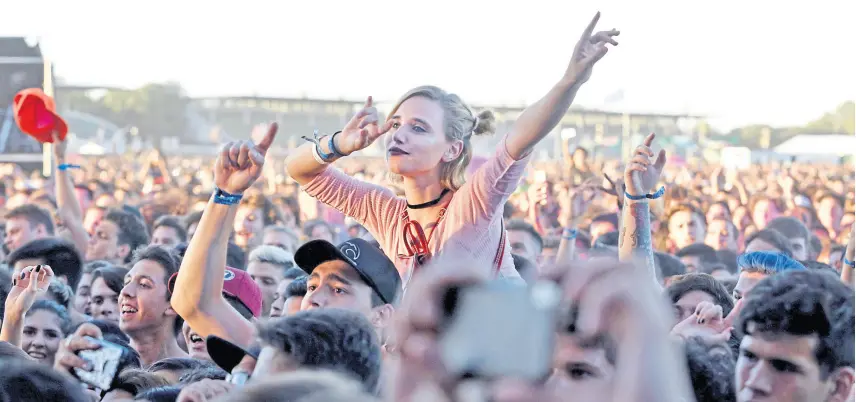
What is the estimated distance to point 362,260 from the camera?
399 cm

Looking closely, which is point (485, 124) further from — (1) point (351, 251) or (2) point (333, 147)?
(1) point (351, 251)

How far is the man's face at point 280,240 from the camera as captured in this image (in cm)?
840

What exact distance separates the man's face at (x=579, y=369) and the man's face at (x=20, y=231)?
7.32 metres

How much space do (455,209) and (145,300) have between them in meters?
2.02

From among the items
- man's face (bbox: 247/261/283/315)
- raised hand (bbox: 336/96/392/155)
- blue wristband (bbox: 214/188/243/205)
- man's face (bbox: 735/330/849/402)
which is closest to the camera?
man's face (bbox: 735/330/849/402)

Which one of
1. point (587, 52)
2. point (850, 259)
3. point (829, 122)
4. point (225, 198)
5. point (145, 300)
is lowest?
point (829, 122)

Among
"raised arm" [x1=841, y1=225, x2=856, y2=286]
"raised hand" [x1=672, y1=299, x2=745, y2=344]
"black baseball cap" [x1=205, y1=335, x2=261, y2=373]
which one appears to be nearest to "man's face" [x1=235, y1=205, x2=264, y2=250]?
"raised arm" [x1=841, y1=225, x2=856, y2=286]

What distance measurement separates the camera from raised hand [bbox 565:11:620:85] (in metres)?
4.04

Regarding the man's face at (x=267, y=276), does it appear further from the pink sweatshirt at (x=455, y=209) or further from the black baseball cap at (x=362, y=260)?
the black baseball cap at (x=362, y=260)

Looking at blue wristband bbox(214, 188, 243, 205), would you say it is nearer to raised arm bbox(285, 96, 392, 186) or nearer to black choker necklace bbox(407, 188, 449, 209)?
raised arm bbox(285, 96, 392, 186)

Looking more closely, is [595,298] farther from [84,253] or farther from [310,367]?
Answer: [84,253]

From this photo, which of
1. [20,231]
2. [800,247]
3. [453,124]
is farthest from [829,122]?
[453,124]

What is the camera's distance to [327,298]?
3.99m

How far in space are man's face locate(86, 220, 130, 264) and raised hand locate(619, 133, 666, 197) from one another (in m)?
4.72
